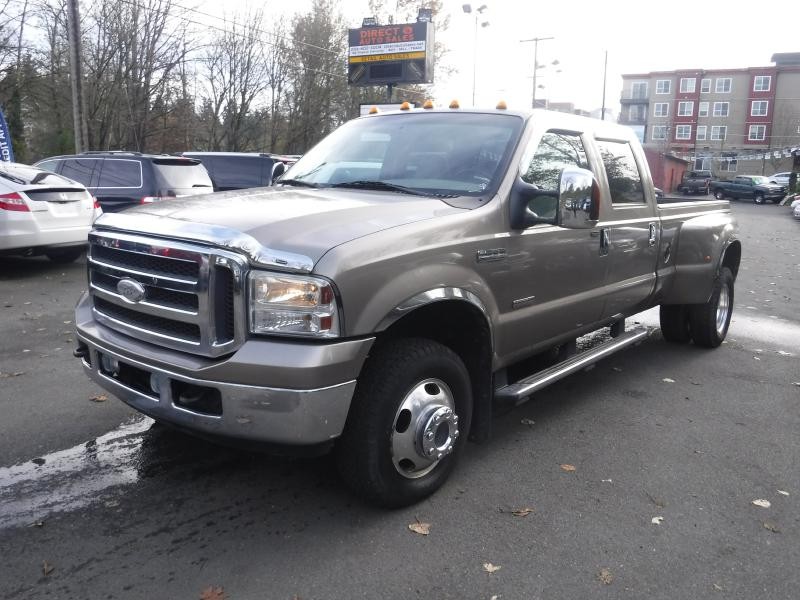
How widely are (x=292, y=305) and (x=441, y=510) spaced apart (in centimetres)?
139

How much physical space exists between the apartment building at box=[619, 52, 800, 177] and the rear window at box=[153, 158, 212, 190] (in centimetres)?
7489

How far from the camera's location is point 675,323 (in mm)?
6949

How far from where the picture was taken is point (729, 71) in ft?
272

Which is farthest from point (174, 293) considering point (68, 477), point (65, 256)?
point (65, 256)

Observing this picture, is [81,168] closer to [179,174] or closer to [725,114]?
[179,174]

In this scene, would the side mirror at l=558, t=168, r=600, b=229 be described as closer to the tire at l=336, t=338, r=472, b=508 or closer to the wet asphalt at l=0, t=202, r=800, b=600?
the tire at l=336, t=338, r=472, b=508

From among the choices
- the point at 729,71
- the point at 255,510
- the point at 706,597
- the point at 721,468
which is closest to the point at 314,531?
the point at 255,510

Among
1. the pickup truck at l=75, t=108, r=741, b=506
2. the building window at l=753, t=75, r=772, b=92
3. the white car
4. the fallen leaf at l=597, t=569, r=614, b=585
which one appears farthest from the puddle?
the building window at l=753, t=75, r=772, b=92

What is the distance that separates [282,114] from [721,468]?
131ft

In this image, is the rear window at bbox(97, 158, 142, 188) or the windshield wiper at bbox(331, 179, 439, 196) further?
the rear window at bbox(97, 158, 142, 188)

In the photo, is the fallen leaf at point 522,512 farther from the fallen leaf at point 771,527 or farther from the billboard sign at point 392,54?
the billboard sign at point 392,54

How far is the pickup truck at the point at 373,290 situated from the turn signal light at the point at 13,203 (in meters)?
6.20

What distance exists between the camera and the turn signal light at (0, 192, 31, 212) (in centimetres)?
926

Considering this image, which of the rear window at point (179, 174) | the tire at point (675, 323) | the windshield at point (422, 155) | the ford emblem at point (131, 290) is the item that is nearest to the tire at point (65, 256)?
the rear window at point (179, 174)
